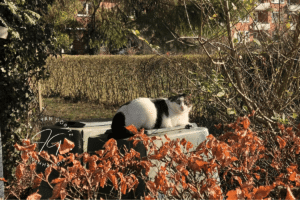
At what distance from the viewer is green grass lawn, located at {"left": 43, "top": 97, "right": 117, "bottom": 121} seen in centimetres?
855

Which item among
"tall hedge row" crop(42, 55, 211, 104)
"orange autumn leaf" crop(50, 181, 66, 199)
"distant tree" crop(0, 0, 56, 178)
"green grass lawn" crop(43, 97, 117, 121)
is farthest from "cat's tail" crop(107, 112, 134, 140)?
"green grass lawn" crop(43, 97, 117, 121)

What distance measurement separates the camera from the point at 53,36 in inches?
157

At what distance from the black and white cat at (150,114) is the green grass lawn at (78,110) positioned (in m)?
5.27

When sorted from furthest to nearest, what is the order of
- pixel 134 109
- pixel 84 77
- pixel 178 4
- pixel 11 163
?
pixel 84 77
pixel 178 4
pixel 11 163
pixel 134 109

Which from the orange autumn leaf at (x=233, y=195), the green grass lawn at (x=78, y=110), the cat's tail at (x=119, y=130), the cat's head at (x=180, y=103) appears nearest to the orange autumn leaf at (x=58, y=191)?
the orange autumn leaf at (x=233, y=195)

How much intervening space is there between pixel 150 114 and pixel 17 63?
179 centimetres

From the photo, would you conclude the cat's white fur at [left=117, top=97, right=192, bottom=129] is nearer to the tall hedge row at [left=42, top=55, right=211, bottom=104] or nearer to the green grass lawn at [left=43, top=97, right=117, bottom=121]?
the tall hedge row at [left=42, top=55, right=211, bottom=104]

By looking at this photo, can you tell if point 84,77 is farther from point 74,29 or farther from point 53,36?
point 53,36

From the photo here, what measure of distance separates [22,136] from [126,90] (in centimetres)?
482

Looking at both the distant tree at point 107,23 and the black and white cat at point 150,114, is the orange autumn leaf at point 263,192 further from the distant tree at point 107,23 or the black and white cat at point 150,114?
the distant tree at point 107,23

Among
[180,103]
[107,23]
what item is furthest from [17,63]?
[107,23]

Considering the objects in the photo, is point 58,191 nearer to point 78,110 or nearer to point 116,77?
point 116,77

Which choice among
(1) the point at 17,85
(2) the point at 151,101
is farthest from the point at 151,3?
(2) the point at 151,101

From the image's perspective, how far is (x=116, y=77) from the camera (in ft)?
29.6
